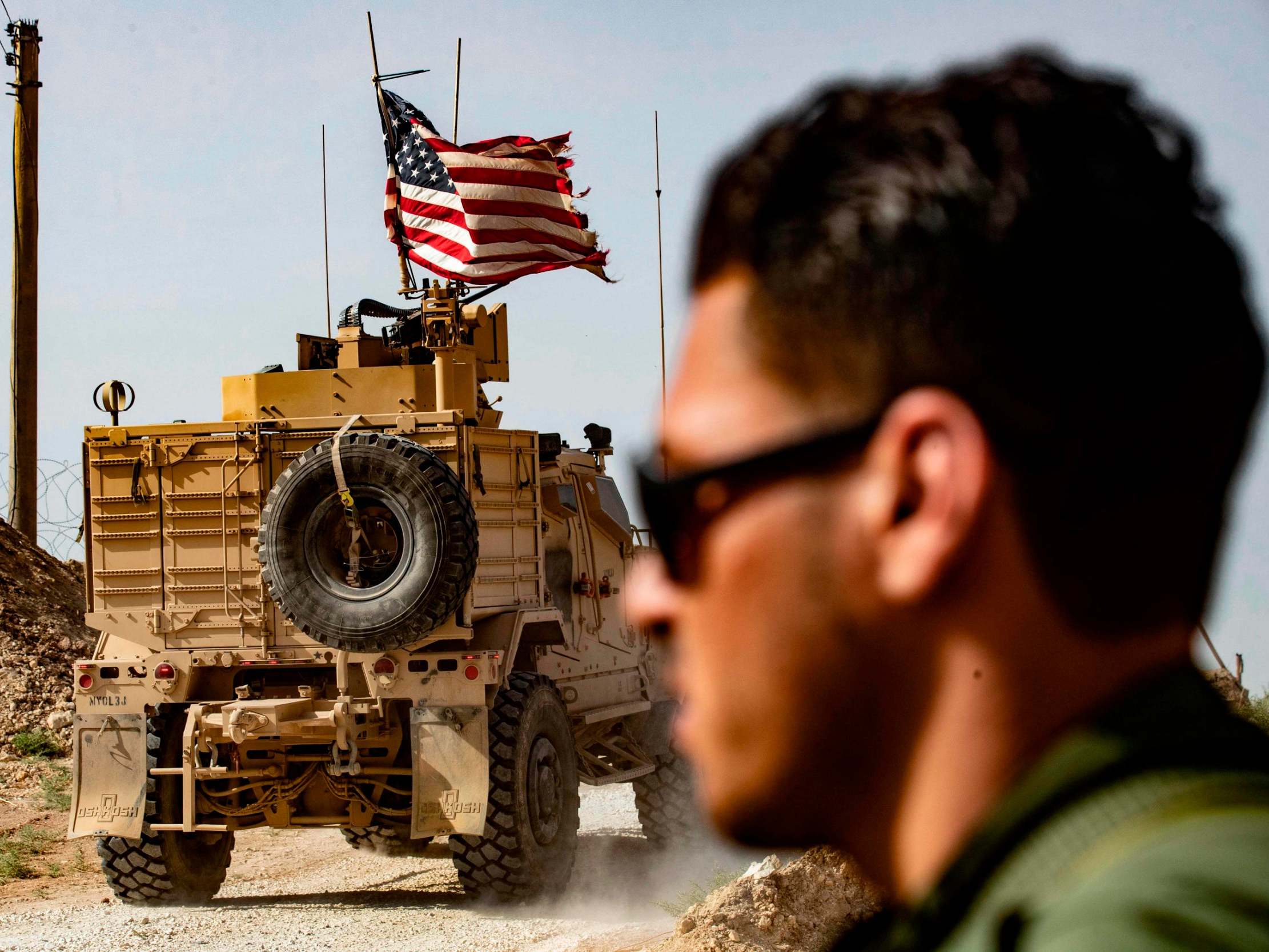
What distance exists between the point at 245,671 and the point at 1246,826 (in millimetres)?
9401

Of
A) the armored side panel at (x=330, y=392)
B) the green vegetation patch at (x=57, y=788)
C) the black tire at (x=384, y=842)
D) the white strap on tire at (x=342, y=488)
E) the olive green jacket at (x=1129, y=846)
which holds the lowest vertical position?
the black tire at (x=384, y=842)

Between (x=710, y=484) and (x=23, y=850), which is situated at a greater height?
(x=710, y=484)

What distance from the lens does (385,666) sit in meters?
9.36

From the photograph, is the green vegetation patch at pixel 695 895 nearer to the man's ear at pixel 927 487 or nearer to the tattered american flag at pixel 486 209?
the tattered american flag at pixel 486 209

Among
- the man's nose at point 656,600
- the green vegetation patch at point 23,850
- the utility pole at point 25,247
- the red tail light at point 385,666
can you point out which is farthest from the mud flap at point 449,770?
the utility pole at point 25,247

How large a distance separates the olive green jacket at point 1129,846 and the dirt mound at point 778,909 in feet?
19.5

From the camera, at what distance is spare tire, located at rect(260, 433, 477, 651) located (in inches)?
346

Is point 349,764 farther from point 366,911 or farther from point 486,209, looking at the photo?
point 486,209

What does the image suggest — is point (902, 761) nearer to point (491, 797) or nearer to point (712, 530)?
point (712, 530)

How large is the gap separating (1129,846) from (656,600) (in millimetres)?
542

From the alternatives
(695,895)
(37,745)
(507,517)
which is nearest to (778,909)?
(695,895)

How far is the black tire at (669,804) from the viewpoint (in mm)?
12117

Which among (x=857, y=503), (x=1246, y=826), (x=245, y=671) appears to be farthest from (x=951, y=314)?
(x=245, y=671)

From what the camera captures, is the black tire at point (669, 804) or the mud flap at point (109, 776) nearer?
the mud flap at point (109, 776)
